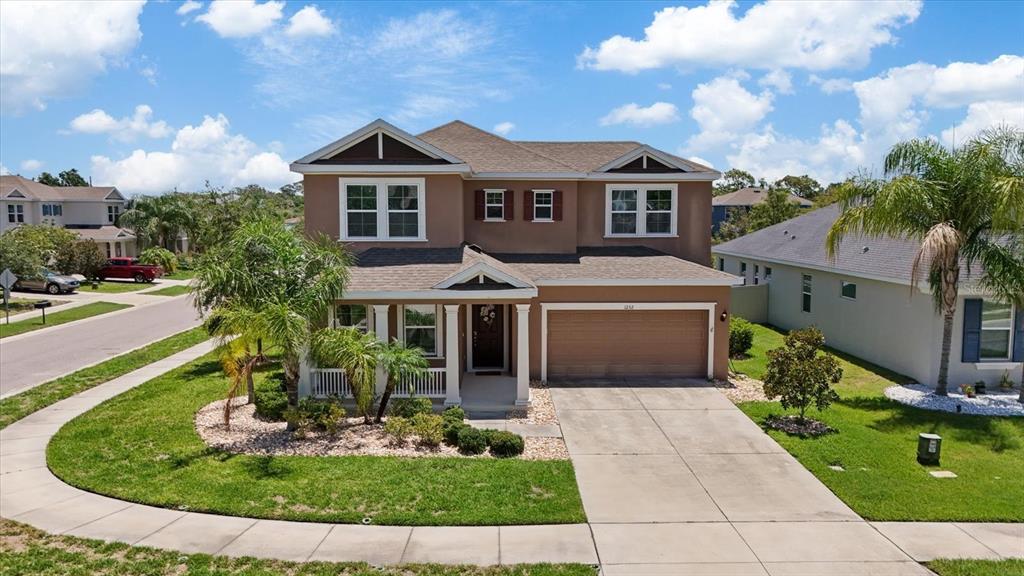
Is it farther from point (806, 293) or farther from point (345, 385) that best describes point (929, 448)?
point (806, 293)

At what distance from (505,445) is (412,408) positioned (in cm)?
271

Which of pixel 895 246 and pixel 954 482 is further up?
pixel 895 246

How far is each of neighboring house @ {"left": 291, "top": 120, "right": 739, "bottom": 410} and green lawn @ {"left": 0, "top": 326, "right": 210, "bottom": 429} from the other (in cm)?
561

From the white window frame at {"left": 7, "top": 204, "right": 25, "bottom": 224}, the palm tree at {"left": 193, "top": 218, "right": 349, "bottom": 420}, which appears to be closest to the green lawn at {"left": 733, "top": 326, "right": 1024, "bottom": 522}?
the palm tree at {"left": 193, "top": 218, "right": 349, "bottom": 420}

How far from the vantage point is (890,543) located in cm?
837

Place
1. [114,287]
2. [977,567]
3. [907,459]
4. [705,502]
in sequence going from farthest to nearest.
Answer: [114,287]
[907,459]
[705,502]
[977,567]

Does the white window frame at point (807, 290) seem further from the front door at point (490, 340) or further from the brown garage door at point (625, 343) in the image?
the front door at point (490, 340)

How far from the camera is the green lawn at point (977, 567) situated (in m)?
7.57

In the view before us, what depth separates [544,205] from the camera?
20.2 metres

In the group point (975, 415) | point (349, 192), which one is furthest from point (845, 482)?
point (349, 192)

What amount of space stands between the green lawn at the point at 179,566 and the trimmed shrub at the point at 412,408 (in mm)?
5647

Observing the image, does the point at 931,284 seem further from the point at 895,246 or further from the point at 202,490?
the point at 202,490

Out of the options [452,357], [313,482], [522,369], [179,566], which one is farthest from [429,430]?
[179,566]

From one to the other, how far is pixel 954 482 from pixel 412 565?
892cm
